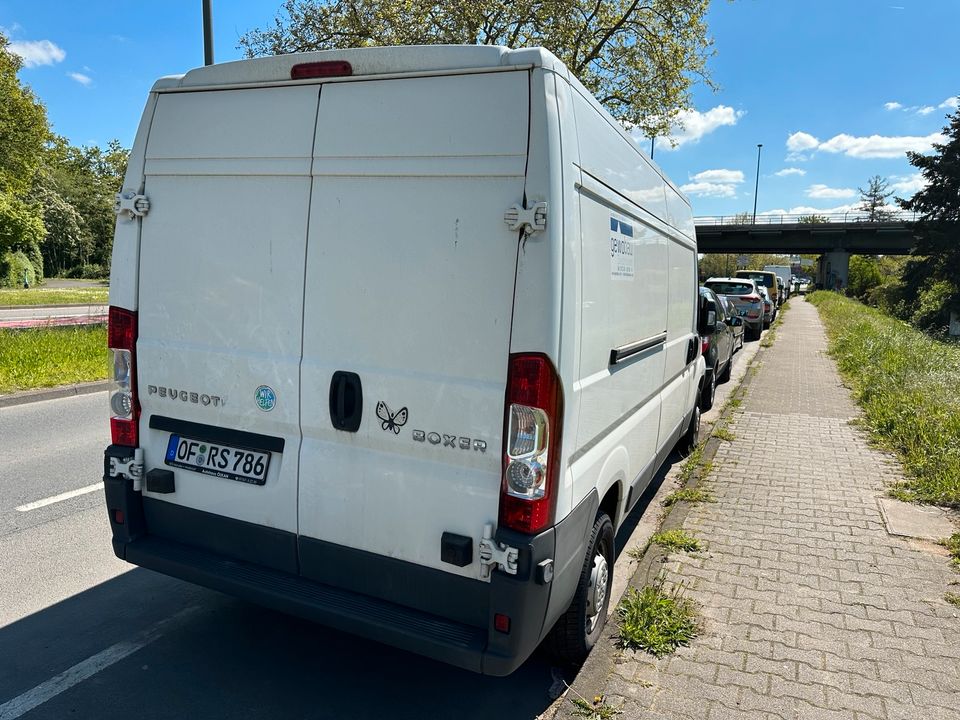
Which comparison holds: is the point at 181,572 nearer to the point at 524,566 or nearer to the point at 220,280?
the point at 220,280

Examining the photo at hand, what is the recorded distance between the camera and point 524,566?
2494mm

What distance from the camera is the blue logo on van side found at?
2.91 m

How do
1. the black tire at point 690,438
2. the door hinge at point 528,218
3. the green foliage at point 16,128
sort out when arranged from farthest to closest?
1. the green foliage at point 16,128
2. the black tire at point 690,438
3. the door hinge at point 528,218

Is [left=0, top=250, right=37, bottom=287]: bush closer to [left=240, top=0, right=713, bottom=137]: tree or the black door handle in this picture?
[left=240, top=0, right=713, bottom=137]: tree

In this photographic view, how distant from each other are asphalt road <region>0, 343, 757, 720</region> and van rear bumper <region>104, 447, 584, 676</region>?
0.47 metres

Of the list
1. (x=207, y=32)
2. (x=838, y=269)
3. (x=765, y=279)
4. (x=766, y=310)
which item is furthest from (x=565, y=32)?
(x=838, y=269)

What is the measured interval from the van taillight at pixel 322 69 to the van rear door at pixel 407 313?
0.08m

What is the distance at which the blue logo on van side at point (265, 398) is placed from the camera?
2908 millimetres

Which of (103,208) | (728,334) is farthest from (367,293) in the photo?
(103,208)

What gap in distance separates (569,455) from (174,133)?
2282 millimetres

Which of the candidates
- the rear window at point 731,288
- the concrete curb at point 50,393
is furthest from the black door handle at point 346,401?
the rear window at point 731,288

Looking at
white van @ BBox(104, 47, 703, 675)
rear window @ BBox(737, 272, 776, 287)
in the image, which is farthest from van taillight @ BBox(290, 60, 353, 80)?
rear window @ BBox(737, 272, 776, 287)

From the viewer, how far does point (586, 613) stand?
317 cm

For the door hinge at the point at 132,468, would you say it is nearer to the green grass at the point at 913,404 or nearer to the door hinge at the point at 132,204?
the door hinge at the point at 132,204
